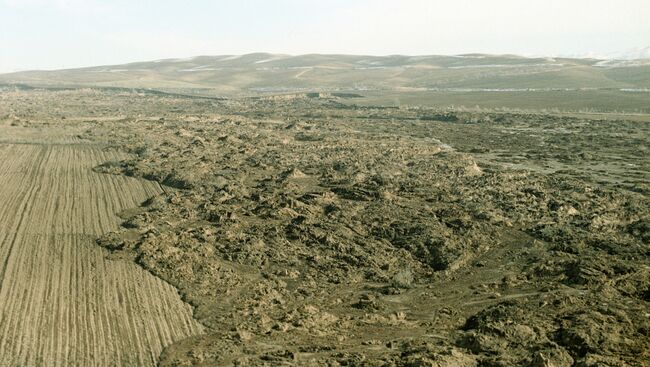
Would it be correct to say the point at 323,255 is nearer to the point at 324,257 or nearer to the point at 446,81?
the point at 324,257

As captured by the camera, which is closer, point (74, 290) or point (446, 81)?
point (74, 290)

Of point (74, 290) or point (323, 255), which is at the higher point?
point (74, 290)

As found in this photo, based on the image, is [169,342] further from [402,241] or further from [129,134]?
[129,134]

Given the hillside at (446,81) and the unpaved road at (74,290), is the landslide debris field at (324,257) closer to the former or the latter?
the unpaved road at (74,290)

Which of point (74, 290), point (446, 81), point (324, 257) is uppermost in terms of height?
point (446, 81)

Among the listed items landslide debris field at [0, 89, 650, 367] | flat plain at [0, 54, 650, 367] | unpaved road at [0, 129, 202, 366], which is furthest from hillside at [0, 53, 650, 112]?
unpaved road at [0, 129, 202, 366]

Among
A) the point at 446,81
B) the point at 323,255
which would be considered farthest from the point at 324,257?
the point at 446,81
